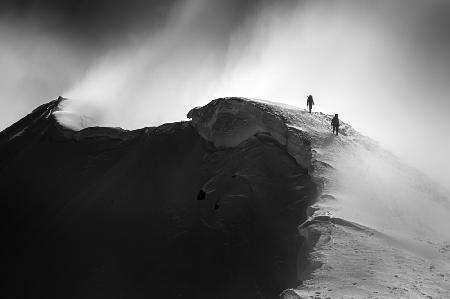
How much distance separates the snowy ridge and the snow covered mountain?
11 cm

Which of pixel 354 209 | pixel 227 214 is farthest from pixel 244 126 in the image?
pixel 354 209

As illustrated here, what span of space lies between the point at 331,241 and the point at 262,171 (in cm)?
1732

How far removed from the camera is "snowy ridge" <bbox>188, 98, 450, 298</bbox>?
25.7 m

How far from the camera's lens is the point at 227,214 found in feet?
150

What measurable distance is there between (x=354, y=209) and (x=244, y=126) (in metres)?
17.0

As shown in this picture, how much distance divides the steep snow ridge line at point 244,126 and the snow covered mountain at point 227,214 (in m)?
0.13

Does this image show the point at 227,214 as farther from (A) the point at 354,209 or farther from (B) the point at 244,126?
(A) the point at 354,209

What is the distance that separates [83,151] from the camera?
6494 centimetres

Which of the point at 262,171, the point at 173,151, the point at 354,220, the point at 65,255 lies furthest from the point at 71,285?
the point at 354,220

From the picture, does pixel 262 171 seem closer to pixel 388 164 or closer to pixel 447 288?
pixel 388 164

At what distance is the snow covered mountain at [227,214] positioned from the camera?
2981 cm

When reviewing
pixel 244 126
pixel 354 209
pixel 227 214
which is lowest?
pixel 227 214

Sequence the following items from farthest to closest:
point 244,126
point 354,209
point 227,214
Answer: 1. point 244,126
2. point 227,214
3. point 354,209

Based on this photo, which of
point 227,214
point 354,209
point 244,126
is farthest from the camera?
point 244,126
